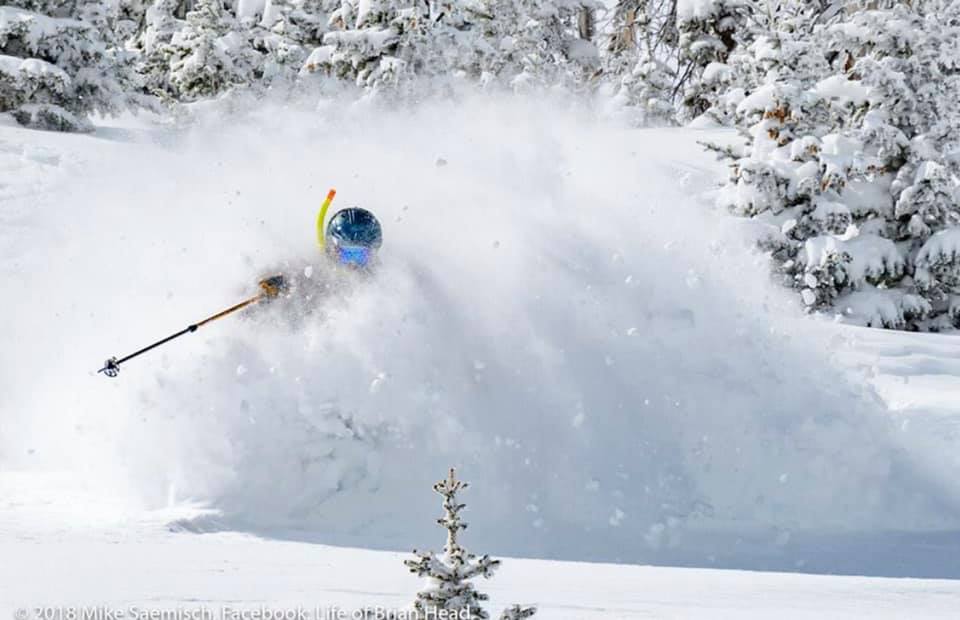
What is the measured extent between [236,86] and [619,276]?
1727 centimetres

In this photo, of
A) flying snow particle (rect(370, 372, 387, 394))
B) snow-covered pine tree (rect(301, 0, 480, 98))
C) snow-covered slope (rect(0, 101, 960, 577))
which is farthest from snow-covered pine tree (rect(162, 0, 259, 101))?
flying snow particle (rect(370, 372, 387, 394))

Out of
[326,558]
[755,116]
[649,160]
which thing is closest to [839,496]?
[326,558]

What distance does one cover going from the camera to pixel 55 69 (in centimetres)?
1892

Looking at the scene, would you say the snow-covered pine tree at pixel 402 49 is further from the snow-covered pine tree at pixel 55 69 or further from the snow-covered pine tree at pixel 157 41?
the snow-covered pine tree at pixel 55 69

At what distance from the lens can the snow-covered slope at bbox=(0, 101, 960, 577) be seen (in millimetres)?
8703

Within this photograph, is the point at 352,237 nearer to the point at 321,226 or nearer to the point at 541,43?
the point at 321,226

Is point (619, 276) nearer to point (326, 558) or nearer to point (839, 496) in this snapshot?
point (839, 496)

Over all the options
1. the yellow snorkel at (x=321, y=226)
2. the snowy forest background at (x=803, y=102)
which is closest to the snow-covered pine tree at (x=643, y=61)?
the snowy forest background at (x=803, y=102)

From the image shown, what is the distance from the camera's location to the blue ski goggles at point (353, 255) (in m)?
9.46

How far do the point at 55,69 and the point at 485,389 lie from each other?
11853 millimetres

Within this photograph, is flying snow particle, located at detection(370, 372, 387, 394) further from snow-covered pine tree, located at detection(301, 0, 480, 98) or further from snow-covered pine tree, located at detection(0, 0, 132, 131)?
snow-covered pine tree, located at detection(301, 0, 480, 98)

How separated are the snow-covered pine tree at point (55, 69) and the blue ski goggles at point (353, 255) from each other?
11.1 metres

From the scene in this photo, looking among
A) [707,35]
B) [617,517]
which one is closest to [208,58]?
[707,35]

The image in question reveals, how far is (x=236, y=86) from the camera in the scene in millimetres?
26500
